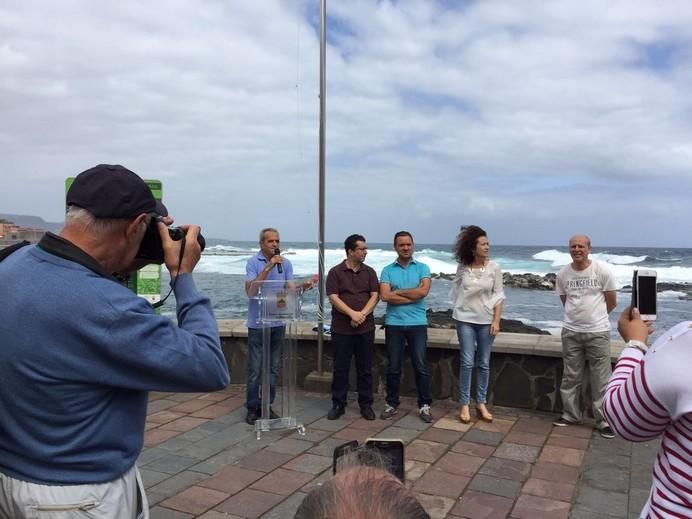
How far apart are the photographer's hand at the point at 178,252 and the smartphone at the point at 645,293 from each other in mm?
1269

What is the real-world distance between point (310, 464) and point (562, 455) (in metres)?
1.78

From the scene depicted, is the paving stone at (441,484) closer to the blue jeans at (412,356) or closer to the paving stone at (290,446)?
the paving stone at (290,446)

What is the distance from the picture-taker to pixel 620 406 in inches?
50.7

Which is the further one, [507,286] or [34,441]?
[507,286]

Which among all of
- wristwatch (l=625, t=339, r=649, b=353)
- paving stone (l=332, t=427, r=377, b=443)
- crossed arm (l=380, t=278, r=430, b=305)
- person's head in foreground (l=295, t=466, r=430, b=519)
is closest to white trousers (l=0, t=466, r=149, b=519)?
person's head in foreground (l=295, t=466, r=430, b=519)

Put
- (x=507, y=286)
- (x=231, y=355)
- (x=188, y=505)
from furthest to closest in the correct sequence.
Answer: (x=507, y=286), (x=231, y=355), (x=188, y=505)

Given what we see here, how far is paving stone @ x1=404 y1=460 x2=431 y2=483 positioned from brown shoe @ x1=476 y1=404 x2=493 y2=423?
114 cm

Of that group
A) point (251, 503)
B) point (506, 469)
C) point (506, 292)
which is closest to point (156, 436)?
point (251, 503)

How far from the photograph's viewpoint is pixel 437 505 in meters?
3.26

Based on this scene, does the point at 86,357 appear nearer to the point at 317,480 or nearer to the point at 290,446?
the point at 317,480

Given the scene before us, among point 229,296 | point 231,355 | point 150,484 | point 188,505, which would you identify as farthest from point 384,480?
point 229,296

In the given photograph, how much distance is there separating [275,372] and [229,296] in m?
18.9

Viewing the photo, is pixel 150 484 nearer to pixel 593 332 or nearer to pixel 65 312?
pixel 65 312

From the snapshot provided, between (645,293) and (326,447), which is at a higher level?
(645,293)
